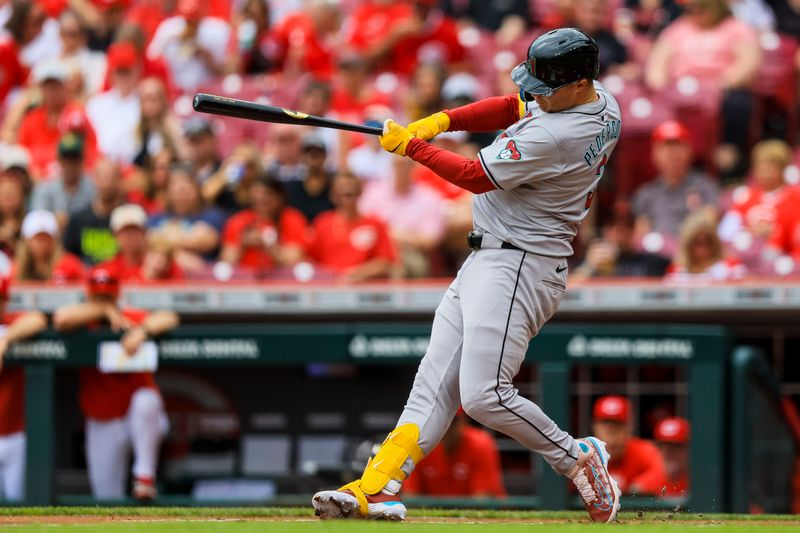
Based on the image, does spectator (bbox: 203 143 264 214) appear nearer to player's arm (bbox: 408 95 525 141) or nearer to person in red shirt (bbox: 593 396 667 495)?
person in red shirt (bbox: 593 396 667 495)

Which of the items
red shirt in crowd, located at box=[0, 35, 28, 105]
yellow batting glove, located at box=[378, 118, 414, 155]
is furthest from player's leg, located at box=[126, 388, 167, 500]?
red shirt in crowd, located at box=[0, 35, 28, 105]

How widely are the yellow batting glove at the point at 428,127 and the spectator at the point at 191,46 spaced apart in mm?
6143

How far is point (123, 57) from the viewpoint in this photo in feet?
33.7

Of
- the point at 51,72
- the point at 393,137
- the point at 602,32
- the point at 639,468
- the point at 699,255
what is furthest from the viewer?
the point at 51,72

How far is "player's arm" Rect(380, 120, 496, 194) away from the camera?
4.43m

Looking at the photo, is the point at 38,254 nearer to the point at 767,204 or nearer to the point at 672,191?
the point at 672,191

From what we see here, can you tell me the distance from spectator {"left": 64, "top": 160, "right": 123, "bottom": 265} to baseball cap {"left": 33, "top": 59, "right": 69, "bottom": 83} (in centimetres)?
209

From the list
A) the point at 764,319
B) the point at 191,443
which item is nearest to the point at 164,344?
the point at 191,443

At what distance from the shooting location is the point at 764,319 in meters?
6.93

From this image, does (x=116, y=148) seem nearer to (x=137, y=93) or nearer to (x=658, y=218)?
(x=137, y=93)

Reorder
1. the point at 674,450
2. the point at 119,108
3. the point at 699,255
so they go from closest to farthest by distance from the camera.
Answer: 1. the point at 674,450
2. the point at 699,255
3. the point at 119,108

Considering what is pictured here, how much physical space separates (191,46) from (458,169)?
6694 millimetres

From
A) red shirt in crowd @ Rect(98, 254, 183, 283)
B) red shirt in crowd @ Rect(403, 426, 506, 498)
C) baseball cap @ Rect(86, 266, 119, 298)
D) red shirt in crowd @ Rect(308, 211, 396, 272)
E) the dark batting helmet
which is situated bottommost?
red shirt in crowd @ Rect(403, 426, 506, 498)

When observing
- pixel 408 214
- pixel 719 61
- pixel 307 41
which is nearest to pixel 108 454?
pixel 408 214
